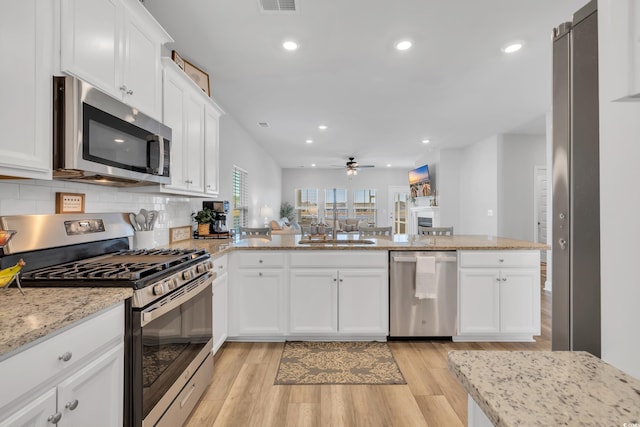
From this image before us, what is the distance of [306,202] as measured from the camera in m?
11.4

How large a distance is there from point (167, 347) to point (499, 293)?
2.71 m

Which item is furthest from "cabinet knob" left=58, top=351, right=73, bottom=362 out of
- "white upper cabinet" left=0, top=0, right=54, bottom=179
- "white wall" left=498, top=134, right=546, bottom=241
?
"white wall" left=498, top=134, right=546, bottom=241

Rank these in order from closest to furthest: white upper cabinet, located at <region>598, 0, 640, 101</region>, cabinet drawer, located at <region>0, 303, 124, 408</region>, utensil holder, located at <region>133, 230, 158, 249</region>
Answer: white upper cabinet, located at <region>598, 0, 640, 101</region> < cabinet drawer, located at <region>0, 303, 124, 408</region> < utensil holder, located at <region>133, 230, 158, 249</region>

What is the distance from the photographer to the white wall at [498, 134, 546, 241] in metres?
6.32

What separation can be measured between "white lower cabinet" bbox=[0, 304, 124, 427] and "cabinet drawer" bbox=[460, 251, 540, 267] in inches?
104

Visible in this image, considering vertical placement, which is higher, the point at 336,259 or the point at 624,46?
the point at 624,46

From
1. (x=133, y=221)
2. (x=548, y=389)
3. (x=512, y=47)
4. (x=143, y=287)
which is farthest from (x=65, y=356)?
(x=512, y=47)

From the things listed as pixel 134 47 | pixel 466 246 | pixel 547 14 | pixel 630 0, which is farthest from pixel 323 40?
pixel 630 0

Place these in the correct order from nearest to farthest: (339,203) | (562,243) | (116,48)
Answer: (562,243) → (116,48) → (339,203)

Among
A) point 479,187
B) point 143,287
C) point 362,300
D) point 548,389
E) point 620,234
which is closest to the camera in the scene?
point 548,389

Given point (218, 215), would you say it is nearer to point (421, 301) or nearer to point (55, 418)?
point (421, 301)

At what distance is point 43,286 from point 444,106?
476 centimetres

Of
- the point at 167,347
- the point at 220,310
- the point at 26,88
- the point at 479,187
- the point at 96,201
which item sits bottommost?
the point at 220,310

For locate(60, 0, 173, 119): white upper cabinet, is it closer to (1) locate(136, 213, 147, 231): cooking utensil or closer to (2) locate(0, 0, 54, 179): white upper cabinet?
(2) locate(0, 0, 54, 179): white upper cabinet
